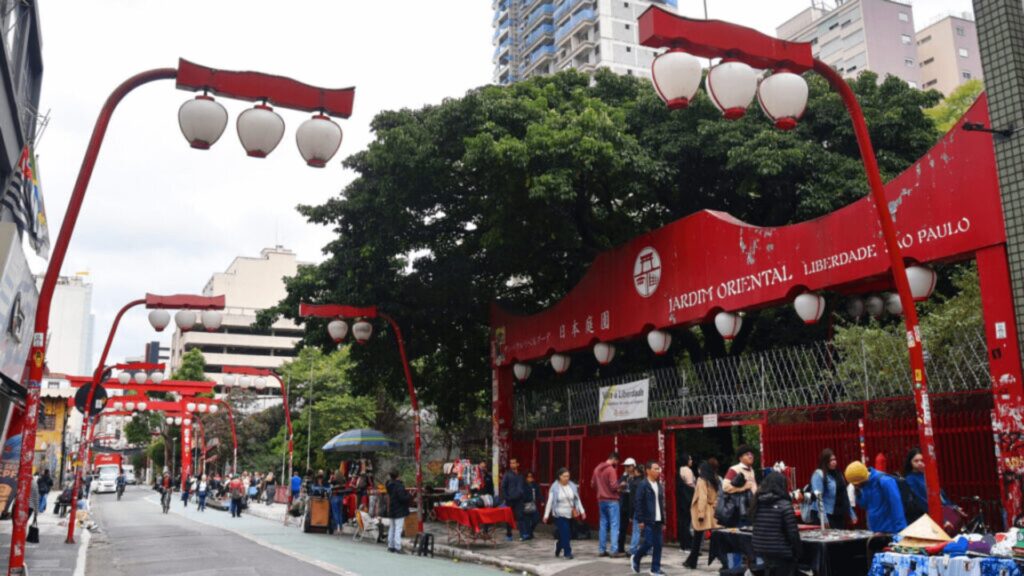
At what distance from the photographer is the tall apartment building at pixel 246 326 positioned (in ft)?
360

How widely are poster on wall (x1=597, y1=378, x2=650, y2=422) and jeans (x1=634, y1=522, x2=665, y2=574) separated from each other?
4614 mm

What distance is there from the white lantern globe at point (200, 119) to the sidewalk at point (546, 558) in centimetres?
858

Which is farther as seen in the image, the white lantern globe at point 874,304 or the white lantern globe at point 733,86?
the white lantern globe at point 874,304

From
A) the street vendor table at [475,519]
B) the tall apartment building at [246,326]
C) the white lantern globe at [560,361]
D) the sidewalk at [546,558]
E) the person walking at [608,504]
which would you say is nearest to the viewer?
the sidewalk at [546,558]

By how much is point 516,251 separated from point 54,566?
11809 millimetres

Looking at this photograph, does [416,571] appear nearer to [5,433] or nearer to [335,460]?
[5,433]

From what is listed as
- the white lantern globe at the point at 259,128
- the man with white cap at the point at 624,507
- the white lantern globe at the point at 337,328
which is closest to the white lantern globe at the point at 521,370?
the white lantern globe at the point at 337,328

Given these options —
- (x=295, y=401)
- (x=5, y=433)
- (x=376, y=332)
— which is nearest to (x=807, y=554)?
(x=5, y=433)

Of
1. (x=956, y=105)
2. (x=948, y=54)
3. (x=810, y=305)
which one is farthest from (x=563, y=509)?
(x=948, y=54)

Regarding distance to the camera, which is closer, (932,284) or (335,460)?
(932,284)

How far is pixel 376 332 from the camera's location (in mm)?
24828

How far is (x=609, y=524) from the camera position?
15836 millimetres

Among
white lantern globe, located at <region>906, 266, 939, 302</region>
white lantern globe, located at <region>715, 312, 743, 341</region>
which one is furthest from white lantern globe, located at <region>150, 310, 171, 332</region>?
white lantern globe, located at <region>906, 266, 939, 302</region>

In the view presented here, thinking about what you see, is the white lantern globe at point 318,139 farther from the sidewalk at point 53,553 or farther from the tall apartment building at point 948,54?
the tall apartment building at point 948,54
